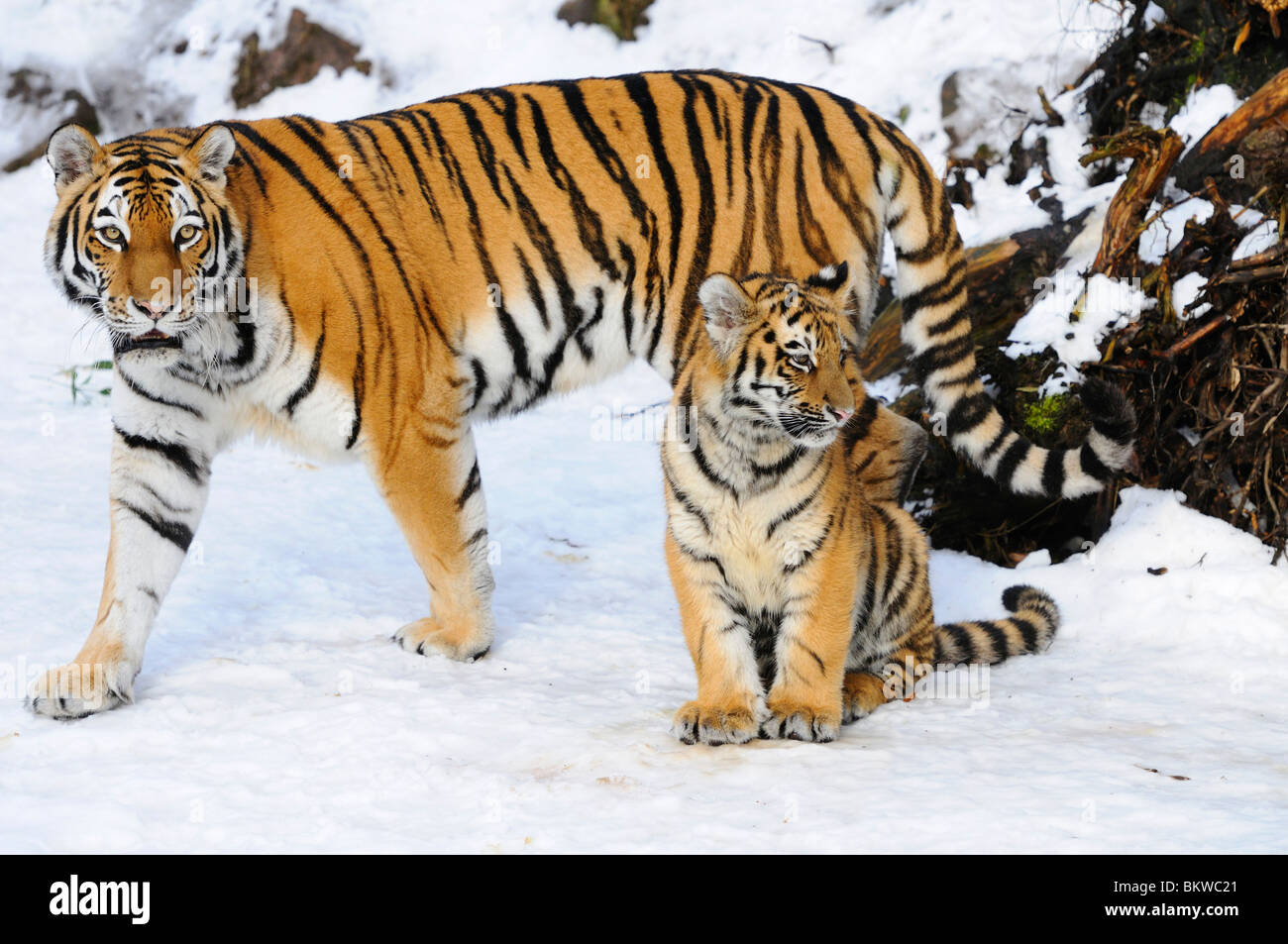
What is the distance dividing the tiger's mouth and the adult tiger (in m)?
0.02

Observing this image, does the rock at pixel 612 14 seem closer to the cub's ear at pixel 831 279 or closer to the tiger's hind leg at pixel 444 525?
the tiger's hind leg at pixel 444 525

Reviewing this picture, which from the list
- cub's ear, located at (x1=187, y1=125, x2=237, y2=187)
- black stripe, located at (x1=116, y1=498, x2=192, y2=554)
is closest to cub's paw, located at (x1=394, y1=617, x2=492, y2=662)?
black stripe, located at (x1=116, y1=498, x2=192, y2=554)

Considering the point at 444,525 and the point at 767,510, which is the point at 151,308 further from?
the point at 767,510

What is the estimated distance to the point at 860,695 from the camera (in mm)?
4055

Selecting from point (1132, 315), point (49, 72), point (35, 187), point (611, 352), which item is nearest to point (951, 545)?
point (1132, 315)

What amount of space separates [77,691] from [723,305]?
7.38ft

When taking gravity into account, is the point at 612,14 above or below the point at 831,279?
above

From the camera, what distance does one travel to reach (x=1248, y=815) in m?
3.09

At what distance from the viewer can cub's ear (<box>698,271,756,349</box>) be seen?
366 cm

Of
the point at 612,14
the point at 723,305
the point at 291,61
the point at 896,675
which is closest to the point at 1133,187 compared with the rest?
the point at 896,675

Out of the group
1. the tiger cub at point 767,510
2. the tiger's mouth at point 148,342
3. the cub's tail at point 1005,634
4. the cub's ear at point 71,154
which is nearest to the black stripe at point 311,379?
the tiger's mouth at point 148,342

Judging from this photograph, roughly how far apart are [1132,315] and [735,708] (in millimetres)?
2597

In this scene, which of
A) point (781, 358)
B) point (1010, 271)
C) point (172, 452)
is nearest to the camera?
point (781, 358)

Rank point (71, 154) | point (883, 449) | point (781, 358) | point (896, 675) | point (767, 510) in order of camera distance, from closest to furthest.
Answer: point (781, 358) → point (767, 510) → point (71, 154) → point (896, 675) → point (883, 449)
